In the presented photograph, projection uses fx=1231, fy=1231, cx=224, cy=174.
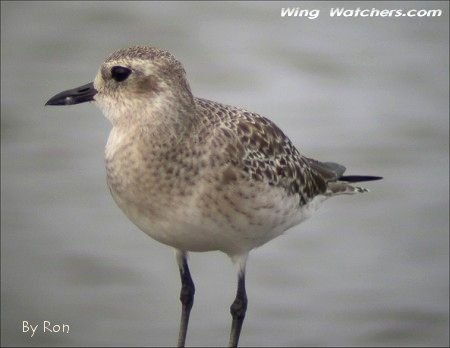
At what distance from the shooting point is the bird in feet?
24.5

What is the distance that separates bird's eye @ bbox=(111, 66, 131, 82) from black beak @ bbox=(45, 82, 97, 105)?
0.69 ft

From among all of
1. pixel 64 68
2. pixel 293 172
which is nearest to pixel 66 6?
pixel 64 68

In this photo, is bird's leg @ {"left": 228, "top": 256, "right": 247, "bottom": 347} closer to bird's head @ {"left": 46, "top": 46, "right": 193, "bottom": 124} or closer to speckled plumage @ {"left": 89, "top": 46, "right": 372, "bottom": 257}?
speckled plumage @ {"left": 89, "top": 46, "right": 372, "bottom": 257}

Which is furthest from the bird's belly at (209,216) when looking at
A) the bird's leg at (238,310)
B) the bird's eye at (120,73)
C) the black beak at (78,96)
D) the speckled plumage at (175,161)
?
the bird's eye at (120,73)

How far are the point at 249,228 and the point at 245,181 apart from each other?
1.04ft

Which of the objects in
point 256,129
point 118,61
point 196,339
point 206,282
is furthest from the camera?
point 206,282

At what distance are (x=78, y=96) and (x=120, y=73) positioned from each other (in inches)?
14.7

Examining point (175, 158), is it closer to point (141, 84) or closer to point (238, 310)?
point (141, 84)

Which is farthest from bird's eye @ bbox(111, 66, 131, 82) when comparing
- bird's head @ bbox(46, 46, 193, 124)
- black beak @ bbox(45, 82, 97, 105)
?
Result: black beak @ bbox(45, 82, 97, 105)

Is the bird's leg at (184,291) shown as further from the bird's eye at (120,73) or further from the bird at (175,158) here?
the bird's eye at (120,73)

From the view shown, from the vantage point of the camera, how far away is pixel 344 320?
33.7 feet

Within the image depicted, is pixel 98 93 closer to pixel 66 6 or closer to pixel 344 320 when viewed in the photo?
pixel 344 320

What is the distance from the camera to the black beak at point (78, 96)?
765 centimetres

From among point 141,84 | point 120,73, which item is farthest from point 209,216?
point 120,73
